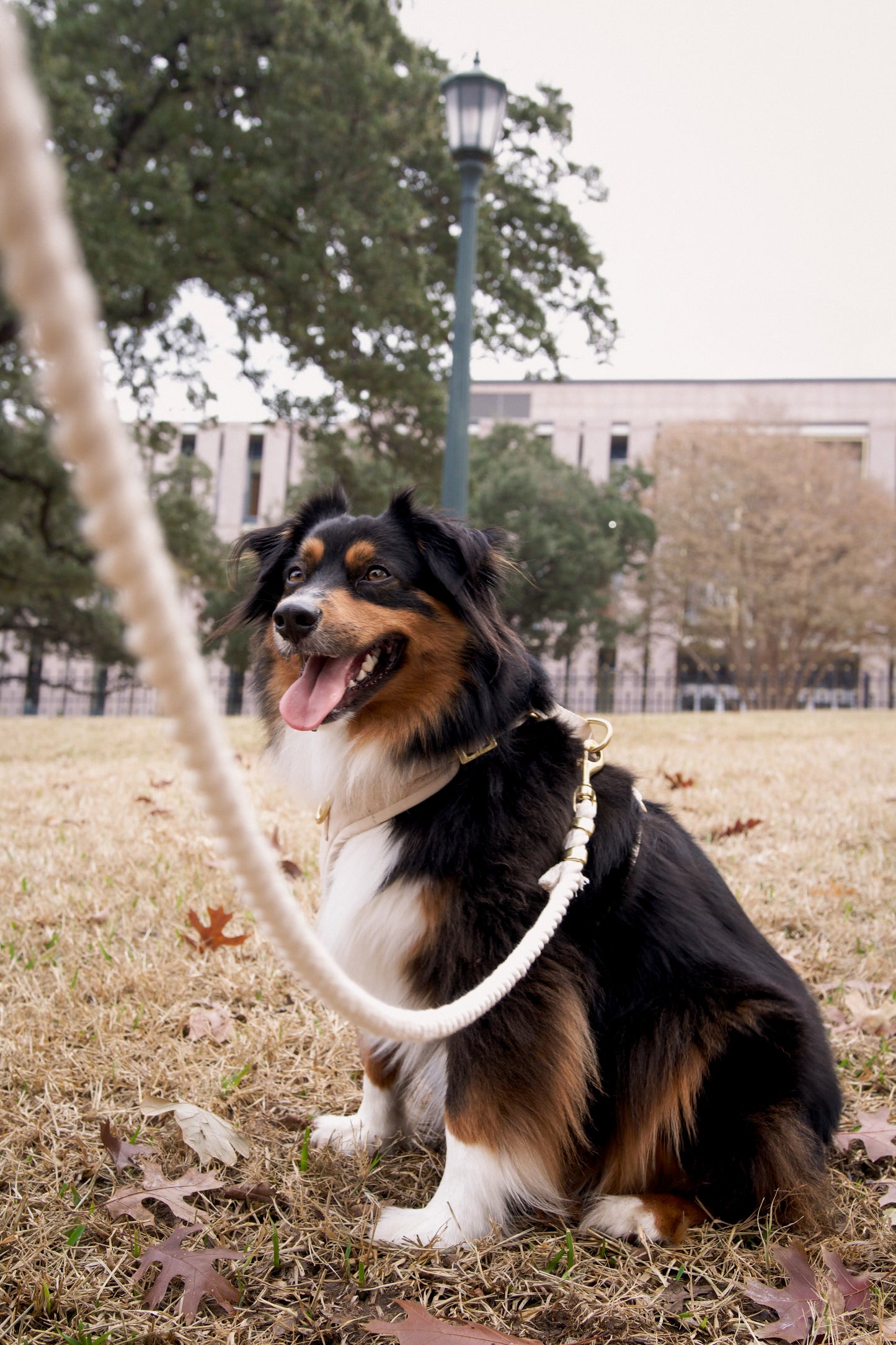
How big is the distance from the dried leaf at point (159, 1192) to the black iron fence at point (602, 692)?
78.5ft

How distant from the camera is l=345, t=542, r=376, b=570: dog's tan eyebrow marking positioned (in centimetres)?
256

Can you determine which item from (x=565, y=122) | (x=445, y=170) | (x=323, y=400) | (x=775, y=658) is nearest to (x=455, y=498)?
(x=323, y=400)

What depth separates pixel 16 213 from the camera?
0.47 metres

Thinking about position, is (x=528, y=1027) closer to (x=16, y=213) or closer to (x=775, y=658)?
(x=16, y=213)

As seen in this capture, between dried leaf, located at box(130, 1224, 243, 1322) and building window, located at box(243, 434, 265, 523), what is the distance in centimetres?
4422

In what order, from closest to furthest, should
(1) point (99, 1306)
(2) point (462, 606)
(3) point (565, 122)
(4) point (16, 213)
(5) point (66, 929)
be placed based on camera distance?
1. (4) point (16, 213)
2. (1) point (99, 1306)
3. (2) point (462, 606)
4. (5) point (66, 929)
5. (3) point (565, 122)

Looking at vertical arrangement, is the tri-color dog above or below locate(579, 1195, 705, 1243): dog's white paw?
above

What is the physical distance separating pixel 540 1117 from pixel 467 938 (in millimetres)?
451

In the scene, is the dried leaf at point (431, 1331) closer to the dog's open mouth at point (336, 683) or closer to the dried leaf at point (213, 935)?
the dog's open mouth at point (336, 683)

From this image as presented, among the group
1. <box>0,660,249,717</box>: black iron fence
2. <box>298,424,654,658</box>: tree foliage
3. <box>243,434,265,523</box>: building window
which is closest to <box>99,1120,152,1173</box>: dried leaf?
<box>0,660,249,717</box>: black iron fence

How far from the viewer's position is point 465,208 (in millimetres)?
8930

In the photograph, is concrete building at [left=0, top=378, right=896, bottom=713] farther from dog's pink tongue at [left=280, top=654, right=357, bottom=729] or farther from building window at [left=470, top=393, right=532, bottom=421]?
dog's pink tongue at [left=280, top=654, right=357, bottom=729]

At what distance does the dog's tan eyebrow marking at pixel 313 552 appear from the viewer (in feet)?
8.70

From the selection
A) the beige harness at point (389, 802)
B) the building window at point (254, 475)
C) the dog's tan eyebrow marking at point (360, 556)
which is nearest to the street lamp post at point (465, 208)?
the dog's tan eyebrow marking at point (360, 556)
